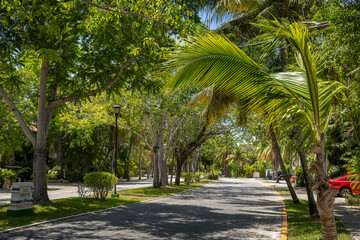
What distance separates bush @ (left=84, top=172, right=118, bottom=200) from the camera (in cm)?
1664

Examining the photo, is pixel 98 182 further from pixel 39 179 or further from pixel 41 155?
pixel 41 155

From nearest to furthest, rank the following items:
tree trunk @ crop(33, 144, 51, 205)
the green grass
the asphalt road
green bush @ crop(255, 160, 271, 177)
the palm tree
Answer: the palm tree
the green grass
the asphalt road
tree trunk @ crop(33, 144, 51, 205)
green bush @ crop(255, 160, 271, 177)

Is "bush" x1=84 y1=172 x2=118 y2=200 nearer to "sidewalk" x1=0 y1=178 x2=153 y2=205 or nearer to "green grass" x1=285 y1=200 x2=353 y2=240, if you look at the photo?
"sidewalk" x1=0 y1=178 x2=153 y2=205

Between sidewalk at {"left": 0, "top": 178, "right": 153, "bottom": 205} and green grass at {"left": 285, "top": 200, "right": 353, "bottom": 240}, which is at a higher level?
sidewalk at {"left": 0, "top": 178, "right": 153, "bottom": 205}

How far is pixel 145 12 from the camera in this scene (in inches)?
321

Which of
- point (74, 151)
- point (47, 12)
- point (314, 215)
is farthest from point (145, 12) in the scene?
point (74, 151)

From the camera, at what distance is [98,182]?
1675 centimetres

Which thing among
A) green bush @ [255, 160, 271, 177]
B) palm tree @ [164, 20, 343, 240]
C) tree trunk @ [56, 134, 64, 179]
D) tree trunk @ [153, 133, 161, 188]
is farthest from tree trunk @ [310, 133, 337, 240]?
green bush @ [255, 160, 271, 177]

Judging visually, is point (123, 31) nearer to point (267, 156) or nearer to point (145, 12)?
point (145, 12)

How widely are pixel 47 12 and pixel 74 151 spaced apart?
34.5m

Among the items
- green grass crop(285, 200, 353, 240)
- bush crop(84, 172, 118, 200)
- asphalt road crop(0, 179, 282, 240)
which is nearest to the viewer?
green grass crop(285, 200, 353, 240)

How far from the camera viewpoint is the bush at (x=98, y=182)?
1664 centimetres

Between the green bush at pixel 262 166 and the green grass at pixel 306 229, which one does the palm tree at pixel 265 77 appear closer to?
the green grass at pixel 306 229

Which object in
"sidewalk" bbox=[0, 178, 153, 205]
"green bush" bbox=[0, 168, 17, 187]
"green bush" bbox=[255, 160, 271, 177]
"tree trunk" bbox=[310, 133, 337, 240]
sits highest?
"green bush" bbox=[255, 160, 271, 177]
